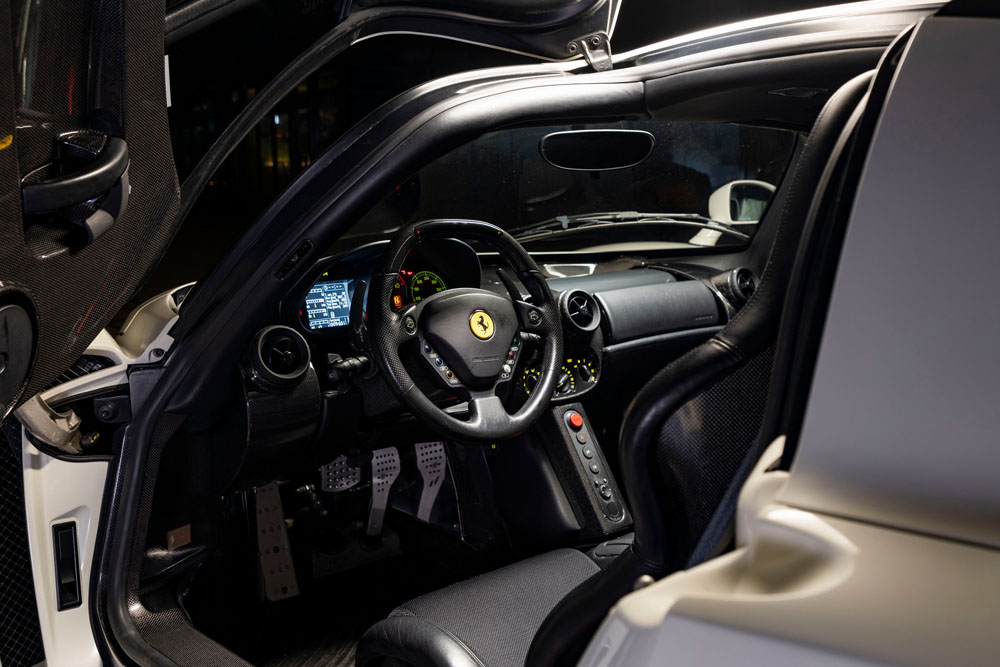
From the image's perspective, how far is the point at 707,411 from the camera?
1040mm

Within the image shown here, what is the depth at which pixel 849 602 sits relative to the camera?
0.54 meters

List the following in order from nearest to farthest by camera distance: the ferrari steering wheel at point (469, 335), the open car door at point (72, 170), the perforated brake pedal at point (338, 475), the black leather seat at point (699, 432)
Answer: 1. the black leather seat at point (699, 432)
2. the open car door at point (72, 170)
3. the ferrari steering wheel at point (469, 335)
4. the perforated brake pedal at point (338, 475)

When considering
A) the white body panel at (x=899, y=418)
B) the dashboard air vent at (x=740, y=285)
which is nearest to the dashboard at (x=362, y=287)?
the dashboard air vent at (x=740, y=285)

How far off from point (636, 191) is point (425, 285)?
1.42 m

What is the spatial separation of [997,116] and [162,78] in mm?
1118

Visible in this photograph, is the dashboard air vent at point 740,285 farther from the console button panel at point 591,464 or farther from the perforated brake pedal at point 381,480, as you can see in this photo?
the perforated brake pedal at point 381,480

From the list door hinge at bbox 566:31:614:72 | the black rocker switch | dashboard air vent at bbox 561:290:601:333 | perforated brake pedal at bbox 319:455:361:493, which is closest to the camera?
the black rocker switch

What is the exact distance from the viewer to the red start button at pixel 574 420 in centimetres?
297

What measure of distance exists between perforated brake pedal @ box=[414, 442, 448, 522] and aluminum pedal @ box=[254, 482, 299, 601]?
0.52 m

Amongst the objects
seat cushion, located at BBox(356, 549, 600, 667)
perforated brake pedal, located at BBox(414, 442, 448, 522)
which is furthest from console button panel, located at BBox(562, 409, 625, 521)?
seat cushion, located at BBox(356, 549, 600, 667)

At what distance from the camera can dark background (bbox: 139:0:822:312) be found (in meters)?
1.86

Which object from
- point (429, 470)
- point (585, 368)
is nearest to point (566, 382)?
point (585, 368)

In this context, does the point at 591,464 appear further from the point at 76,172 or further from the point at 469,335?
the point at 76,172

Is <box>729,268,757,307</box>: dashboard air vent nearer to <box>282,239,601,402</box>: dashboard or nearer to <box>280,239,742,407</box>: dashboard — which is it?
<box>280,239,742,407</box>: dashboard
